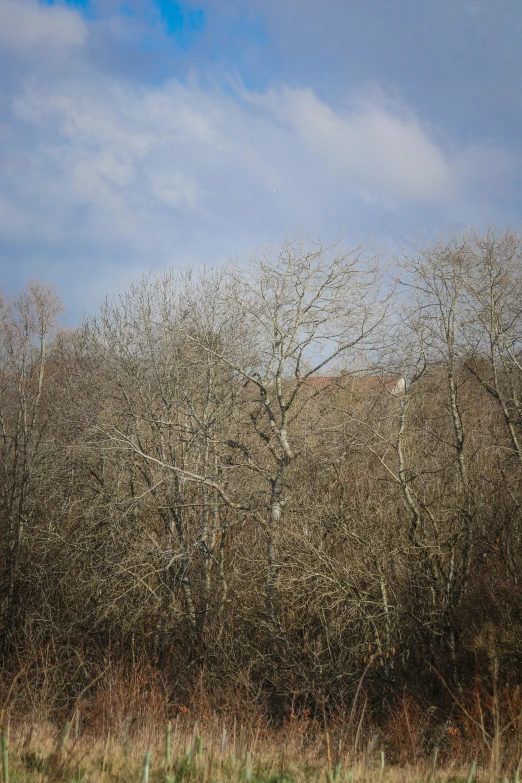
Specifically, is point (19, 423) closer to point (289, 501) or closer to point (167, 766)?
point (289, 501)

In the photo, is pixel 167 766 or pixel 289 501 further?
pixel 289 501

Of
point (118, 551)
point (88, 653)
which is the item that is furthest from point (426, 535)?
point (88, 653)

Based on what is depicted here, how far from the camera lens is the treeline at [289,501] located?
11562 millimetres

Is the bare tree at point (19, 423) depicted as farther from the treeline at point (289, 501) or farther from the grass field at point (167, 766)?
the grass field at point (167, 766)

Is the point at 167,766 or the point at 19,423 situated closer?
the point at 167,766

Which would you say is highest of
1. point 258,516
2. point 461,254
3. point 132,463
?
point 461,254

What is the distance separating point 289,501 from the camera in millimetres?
13289

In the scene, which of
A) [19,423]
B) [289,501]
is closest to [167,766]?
[289,501]

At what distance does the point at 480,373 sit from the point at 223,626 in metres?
7.83

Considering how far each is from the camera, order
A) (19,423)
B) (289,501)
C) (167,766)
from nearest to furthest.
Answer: (167,766) → (289,501) → (19,423)

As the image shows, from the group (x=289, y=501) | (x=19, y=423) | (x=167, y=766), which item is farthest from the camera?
(x=19, y=423)

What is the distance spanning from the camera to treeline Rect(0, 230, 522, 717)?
11562mm

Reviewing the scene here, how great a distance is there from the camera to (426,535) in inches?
478

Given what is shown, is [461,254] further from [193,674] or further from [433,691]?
[193,674]
